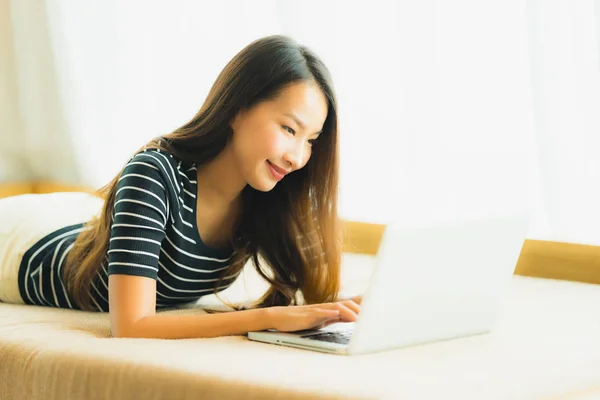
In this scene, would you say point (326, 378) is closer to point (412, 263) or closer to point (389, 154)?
point (412, 263)

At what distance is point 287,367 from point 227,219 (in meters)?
0.57

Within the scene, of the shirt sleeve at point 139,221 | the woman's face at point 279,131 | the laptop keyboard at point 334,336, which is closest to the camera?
the laptop keyboard at point 334,336

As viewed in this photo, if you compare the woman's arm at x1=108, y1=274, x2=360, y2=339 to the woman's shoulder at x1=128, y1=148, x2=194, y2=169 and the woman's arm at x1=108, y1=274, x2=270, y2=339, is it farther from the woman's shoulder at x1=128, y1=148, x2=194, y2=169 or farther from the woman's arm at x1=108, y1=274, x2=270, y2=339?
the woman's shoulder at x1=128, y1=148, x2=194, y2=169

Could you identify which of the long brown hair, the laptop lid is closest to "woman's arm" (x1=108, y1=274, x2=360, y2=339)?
the laptop lid

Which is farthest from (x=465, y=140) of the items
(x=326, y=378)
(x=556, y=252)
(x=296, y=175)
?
(x=326, y=378)

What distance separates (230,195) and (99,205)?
65 centimetres

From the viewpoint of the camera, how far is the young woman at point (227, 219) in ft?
5.15

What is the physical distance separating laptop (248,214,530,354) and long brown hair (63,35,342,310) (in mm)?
308

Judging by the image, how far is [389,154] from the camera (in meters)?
2.44

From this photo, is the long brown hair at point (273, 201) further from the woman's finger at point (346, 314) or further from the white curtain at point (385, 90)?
the white curtain at point (385, 90)

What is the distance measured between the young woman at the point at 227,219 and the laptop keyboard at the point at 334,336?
21mm

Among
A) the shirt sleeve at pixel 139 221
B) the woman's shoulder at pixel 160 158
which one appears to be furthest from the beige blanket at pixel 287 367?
the woman's shoulder at pixel 160 158

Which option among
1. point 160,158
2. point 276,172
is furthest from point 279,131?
point 160,158

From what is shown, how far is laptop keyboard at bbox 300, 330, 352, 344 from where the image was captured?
1477mm
